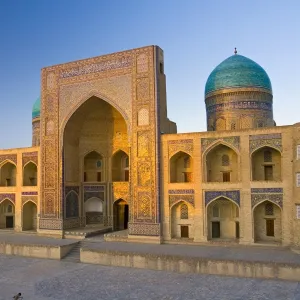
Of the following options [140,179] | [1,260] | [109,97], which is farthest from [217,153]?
[1,260]

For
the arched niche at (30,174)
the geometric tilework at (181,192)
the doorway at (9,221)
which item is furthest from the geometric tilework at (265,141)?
the doorway at (9,221)

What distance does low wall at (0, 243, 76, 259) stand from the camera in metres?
14.5

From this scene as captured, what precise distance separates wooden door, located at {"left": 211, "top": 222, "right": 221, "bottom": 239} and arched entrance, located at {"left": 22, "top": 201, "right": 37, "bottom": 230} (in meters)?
9.05

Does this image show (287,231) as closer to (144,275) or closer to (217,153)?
(217,153)

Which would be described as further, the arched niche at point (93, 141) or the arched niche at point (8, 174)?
the arched niche at point (8, 174)

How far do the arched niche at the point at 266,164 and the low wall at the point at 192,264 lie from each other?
13.9ft

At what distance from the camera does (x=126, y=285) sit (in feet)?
35.4

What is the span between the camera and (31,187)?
733 inches

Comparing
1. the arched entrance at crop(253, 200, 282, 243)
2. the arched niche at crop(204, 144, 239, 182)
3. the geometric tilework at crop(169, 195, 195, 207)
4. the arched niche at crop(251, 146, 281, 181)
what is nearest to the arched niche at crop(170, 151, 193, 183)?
the arched niche at crop(204, 144, 239, 182)

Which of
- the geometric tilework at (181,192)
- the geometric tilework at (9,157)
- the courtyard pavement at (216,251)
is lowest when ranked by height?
the courtyard pavement at (216,251)

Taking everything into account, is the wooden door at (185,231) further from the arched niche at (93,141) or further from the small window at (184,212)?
the arched niche at (93,141)

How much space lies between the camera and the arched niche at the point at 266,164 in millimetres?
14680

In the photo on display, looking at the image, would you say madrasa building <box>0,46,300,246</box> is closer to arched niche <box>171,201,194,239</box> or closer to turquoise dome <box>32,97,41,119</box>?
arched niche <box>171,201,194,239</box>

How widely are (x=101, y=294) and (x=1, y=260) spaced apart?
611 centimetres
